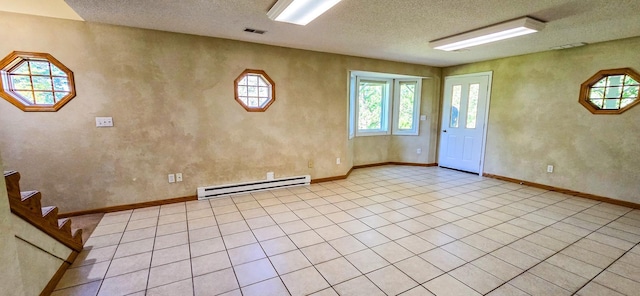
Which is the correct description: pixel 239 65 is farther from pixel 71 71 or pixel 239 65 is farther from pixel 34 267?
pixel 34 267

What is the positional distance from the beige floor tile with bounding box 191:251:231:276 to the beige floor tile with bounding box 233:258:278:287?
0.13 meters

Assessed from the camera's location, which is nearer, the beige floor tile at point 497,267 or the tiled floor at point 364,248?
the tiled floor at point 364,248

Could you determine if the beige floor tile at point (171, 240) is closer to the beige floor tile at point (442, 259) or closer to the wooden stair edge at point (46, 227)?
the wooden stair edge at point (46, 227)

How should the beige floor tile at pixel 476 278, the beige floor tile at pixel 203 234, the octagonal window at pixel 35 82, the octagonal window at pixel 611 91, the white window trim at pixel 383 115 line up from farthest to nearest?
the white window trim at pixel 383 115, the octagonal window at pixel 611 91, the octagonal window at pixel 35 82, the beige floor tile at pixel 203 234, the beige floor tile at pixel 476 278

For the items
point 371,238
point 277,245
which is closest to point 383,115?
point 371,238

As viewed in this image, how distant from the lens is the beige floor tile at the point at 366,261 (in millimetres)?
2159

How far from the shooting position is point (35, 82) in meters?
2.87

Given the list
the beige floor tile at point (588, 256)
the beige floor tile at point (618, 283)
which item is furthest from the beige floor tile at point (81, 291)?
the beige floor tile at point (588, 256)

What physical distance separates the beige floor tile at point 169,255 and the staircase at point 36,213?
0.66 metres

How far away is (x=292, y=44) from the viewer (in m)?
3.88

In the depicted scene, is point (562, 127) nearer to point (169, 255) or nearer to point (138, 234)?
point (169, 255)

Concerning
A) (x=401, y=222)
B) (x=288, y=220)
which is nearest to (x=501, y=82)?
(x=401, y=222)

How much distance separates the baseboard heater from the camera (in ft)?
12.3

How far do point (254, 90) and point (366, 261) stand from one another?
9.40ft
